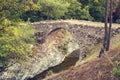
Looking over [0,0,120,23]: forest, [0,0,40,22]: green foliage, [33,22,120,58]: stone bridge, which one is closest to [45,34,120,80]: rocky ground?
[0,0,40,22]: green foliage

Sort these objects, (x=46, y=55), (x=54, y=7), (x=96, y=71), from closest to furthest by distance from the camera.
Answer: (x=96, y=71)
(x=46, y=55)
(x=54, y=7)

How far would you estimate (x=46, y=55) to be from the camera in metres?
45.2

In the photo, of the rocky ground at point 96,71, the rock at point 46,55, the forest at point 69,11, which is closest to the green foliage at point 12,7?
the rocky ground at point 96,71

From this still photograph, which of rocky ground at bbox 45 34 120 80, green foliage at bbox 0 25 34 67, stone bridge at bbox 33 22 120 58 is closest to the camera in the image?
rocky ground at bbox 45 34 120 80

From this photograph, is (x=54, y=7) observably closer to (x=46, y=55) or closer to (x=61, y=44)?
(x=61, y=44)

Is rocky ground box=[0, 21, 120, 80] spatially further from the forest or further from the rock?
the forest

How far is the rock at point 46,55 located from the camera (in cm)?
4091

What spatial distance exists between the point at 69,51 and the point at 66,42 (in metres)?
0.96

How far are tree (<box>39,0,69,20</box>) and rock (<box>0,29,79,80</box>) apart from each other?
3.86m

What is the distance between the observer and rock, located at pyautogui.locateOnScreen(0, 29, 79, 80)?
134 feet

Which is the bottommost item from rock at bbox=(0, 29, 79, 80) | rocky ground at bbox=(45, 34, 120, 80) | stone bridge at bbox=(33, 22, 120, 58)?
rock at bbox=(0, 29, 79, 80)

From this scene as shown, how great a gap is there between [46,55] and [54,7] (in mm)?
7444

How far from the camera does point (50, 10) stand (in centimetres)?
5219

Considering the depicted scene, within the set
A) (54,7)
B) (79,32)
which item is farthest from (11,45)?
(54,7)
